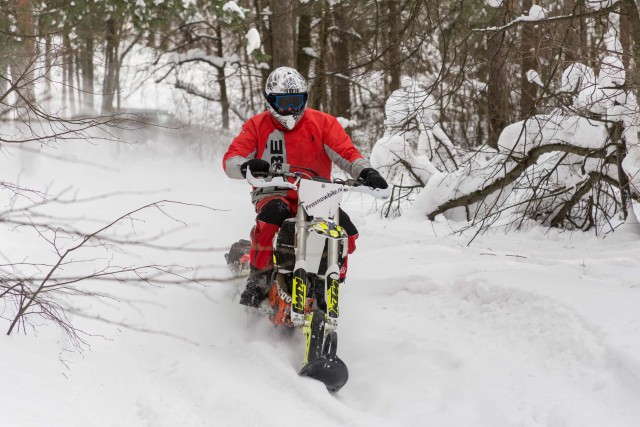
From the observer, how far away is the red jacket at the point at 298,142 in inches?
199

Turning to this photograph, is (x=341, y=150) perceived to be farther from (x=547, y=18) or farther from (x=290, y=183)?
(x=547, y=18)

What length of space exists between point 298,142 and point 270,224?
714 mm

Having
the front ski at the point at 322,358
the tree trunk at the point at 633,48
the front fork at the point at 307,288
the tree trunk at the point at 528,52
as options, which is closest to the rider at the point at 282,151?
the front fork at the point at 307,288

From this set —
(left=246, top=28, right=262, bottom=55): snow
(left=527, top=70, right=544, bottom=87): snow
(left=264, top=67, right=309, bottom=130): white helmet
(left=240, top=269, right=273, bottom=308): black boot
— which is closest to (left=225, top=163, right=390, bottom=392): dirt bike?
(left=240, top=269, right=273, bottom=308): black boot

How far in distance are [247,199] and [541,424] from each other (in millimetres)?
7530

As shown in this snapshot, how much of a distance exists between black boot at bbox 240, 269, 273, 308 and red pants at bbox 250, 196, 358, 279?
0.36 ft

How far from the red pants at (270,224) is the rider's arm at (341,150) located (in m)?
0.37

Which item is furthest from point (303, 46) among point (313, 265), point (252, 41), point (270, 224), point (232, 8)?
point (313, 265)

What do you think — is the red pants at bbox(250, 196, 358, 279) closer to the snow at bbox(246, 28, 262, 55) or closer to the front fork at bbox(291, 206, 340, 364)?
the front fork at bbox(291, 206, 340, 364)

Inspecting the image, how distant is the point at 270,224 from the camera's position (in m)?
4.76

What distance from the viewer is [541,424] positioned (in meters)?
3.28

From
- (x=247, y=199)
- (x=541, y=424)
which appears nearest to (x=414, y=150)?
(x=247, y=199)

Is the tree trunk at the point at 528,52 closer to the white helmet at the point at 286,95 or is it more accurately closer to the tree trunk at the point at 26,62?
the white helmet at the point at 286,95

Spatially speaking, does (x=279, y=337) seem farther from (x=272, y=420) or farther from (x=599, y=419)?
(x=599, y=419)
